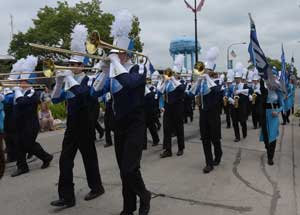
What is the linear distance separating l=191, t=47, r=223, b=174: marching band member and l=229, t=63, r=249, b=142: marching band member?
325 cm

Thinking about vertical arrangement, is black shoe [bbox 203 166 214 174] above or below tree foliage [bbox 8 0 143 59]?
below

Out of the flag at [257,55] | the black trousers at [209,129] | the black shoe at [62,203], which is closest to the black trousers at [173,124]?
the black trousers at [209,129]

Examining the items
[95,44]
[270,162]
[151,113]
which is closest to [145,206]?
[95,44]

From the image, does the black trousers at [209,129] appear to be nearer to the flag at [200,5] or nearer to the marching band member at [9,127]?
the marching band member at [9,127]

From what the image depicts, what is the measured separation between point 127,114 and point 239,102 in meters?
7.10

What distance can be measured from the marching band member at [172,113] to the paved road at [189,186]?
0.28 m

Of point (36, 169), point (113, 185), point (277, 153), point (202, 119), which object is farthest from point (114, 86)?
point (277, 153)

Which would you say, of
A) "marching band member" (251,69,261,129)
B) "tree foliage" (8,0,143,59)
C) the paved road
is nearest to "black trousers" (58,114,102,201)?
the paved road

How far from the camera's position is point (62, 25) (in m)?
31.5

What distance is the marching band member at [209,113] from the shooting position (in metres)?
7.13

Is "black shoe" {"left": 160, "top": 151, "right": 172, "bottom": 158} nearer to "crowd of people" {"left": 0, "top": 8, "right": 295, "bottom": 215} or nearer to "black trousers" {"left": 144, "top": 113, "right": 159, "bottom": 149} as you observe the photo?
"crowd of people" {"left": 0, "top": 8, "right": 295, "bottom": 215}

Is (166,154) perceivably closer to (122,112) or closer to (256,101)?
(122,112)

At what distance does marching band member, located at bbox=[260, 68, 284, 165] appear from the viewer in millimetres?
7469

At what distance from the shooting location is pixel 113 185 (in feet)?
20.2
